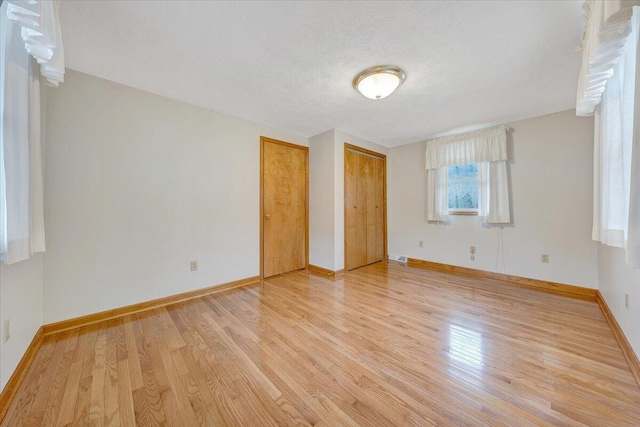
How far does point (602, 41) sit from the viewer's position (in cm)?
104

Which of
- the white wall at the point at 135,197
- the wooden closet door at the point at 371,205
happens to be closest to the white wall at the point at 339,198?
the wooden closet door at the point at 371,205

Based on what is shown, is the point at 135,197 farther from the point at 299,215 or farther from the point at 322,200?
the point at 322,200

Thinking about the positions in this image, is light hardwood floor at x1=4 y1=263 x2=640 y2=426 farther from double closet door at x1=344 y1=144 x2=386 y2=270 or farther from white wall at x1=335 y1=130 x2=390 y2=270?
double closet door at x1=344 y1=144 x2=386 y2=270

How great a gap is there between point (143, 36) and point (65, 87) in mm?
983

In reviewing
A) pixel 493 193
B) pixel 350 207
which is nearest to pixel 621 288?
pixel 493 193

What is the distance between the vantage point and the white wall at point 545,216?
8.54 feet

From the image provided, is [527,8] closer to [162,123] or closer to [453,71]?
[453,71]

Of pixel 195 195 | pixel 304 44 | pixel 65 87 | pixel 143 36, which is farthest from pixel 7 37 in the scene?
pixel 195 195

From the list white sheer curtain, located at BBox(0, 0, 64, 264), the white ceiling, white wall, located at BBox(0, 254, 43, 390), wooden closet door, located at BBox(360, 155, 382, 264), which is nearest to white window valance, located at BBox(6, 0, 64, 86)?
white sheer curtain, located at BBox(0, 0, 64, 264)

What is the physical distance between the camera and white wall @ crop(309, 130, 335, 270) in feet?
11.2

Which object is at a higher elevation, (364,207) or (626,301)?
(364,207)

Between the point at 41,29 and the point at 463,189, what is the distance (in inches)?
173

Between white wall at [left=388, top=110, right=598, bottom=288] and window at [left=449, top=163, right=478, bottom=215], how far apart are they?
17 cm

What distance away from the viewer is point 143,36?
61.1 inches
